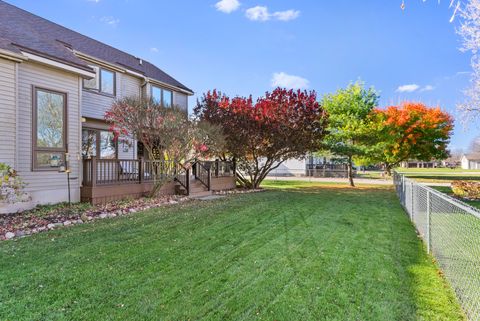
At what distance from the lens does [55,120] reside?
9.12 meters

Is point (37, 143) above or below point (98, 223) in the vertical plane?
above

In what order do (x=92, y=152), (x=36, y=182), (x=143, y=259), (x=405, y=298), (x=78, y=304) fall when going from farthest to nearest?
(x=92, y=152) < (x=36, y=182) < (x=143, y=259) < (x=405, y=298) < (x=78, y=304)

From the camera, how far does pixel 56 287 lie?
347 centimetres

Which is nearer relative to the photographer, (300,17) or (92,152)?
(92,152)

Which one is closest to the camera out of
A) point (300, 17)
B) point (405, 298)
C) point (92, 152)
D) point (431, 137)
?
point (405, 298)

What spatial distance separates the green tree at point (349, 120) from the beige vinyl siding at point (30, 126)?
1357cm

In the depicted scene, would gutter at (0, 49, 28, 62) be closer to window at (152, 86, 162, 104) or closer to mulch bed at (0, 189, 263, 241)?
mulch bed at (0, 189, 263, 241)

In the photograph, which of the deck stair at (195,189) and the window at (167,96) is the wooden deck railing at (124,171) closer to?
the deck stair at (195,189)

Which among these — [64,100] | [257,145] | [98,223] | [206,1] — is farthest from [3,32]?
[257,145]

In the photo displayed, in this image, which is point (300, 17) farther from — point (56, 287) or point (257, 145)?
point (56, 287)

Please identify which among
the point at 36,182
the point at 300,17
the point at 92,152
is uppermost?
the point at 300,17

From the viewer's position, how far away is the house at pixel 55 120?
8000mm

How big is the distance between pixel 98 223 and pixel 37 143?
3.63 metres

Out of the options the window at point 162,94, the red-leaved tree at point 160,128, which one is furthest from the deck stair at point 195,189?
the window at point 162,94
